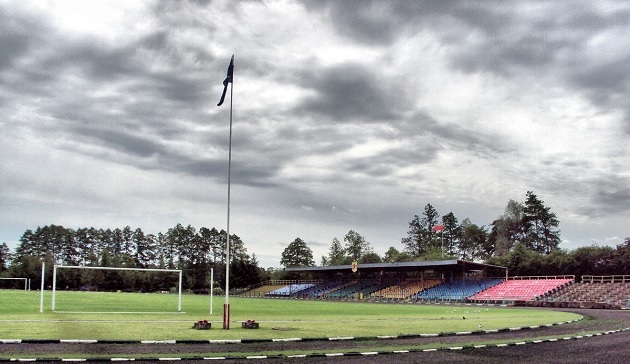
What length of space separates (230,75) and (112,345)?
11.3m

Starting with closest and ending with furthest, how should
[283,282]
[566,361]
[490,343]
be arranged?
[566,361] → [490,343] → [283,282]

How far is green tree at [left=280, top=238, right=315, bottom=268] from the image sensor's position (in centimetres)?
17300

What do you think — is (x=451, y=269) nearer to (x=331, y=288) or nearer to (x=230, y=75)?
(x=331, y=288)

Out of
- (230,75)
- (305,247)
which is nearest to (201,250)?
(305,247)

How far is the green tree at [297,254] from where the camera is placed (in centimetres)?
17300

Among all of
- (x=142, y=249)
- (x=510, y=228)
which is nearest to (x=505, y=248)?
(x=510, y=228)

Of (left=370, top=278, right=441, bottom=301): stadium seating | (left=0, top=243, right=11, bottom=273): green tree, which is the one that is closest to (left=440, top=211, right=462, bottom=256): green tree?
(left=370, top=278, right=441, bottom=301): stadium seating

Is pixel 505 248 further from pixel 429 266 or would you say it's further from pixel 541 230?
pixel 429 266

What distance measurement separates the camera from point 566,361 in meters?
14.1

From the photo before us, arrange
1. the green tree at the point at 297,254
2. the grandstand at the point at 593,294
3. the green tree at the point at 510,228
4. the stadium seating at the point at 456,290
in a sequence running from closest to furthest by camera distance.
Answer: the grandstand at the point at 593,294 < the stadium seating at the point at 456,290 < the green tree at the point at 510,228 < the green tree at the point at 297,254

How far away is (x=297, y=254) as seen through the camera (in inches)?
6870

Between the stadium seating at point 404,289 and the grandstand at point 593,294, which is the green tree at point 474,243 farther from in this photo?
the grandstand at point 593,294

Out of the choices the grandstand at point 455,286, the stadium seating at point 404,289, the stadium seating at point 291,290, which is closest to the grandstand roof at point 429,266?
the grandstand at point 455,286

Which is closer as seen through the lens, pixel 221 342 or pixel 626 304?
pixel 221 342
